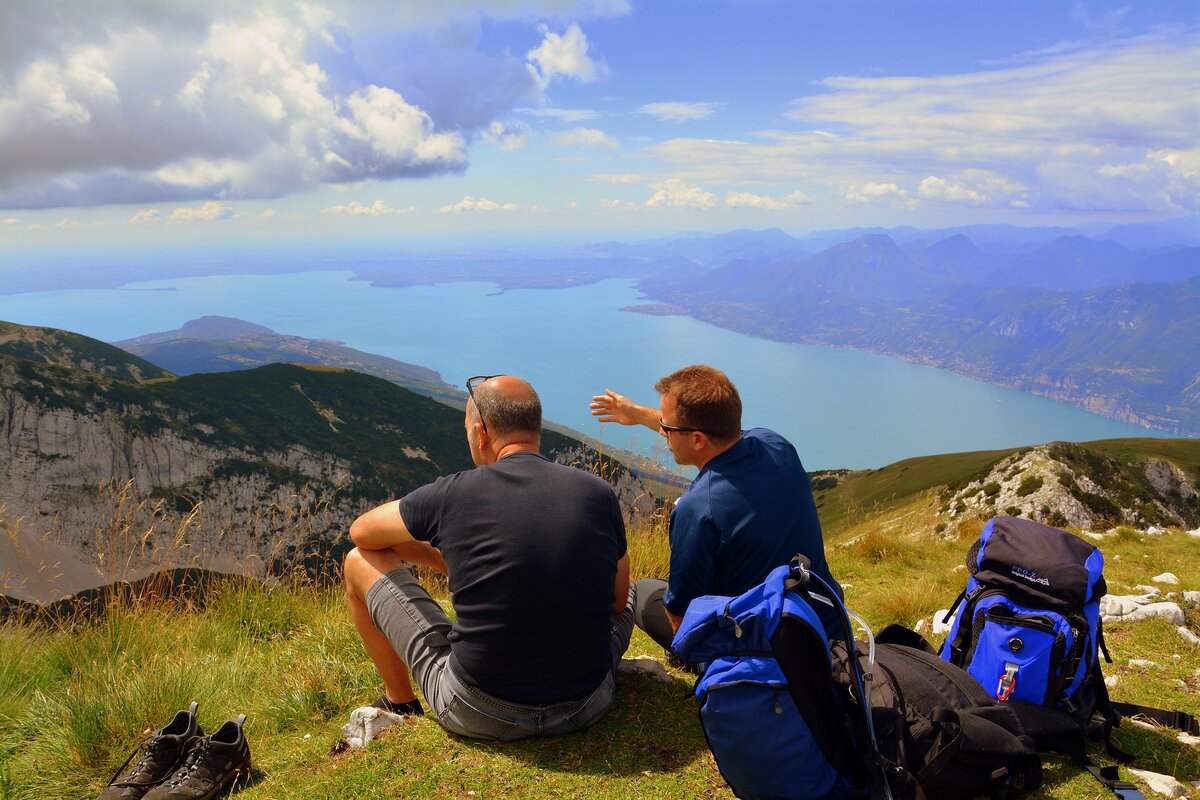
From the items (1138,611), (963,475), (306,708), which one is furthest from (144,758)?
(963,475)

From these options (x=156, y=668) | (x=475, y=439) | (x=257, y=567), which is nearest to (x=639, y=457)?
(x=257, y=567)

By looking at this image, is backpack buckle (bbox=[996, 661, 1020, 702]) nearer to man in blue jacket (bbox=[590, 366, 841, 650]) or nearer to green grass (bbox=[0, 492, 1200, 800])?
green grass (bbox=[0, 492, 1200, 800])

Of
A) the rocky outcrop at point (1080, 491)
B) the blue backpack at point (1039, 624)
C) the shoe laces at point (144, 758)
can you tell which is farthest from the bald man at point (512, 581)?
the rocky outcrop at point (1080, 491)

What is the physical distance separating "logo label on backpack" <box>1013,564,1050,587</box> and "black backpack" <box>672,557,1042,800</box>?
924mm

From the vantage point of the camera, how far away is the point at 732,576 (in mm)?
3754

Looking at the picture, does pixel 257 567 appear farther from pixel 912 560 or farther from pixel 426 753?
pixel 912 560

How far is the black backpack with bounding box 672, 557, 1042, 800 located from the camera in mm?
2859

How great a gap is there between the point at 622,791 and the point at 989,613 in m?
2.23

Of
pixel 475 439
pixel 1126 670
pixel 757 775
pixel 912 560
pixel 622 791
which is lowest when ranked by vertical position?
pixel 912 560

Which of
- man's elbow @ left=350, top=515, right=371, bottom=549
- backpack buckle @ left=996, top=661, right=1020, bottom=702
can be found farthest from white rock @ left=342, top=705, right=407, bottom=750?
backpack buckle @ left=996, top=661, right=1020, bottom=702

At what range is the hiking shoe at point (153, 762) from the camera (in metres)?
3.41

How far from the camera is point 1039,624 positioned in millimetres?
3719

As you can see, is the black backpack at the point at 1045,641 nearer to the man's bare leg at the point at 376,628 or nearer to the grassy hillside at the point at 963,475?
the man's bare leg at the point at 376,628

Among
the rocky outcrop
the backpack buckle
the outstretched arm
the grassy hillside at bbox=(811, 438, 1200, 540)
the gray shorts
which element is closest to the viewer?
the gray shorts
